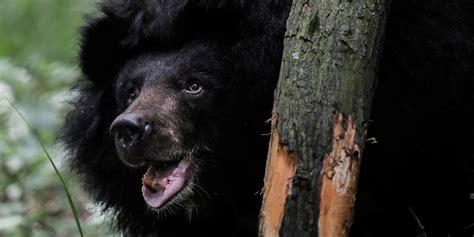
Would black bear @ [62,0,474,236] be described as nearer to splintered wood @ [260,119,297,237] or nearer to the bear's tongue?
the bear's tongue

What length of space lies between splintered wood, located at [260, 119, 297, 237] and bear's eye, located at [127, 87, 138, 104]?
1.27 metres

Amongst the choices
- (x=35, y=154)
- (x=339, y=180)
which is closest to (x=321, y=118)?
(x=339, y=180)

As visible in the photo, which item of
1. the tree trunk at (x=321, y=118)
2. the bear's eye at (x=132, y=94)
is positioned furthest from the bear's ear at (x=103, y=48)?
the tree trunk at (x=321, y=118)

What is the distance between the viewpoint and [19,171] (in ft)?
23.2

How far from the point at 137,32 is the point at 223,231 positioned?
1218mm

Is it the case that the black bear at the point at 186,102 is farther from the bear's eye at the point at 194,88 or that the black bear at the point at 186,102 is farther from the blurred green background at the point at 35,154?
the blurred green background at the point at 35,154

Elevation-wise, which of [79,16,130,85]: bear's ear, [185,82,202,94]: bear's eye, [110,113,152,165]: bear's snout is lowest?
[110,113,152,165]: bear's snout

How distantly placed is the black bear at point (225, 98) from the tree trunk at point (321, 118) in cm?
65

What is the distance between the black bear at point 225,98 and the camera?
4.15 meters

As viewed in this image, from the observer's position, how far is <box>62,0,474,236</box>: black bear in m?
4.15

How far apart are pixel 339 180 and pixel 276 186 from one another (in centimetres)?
24

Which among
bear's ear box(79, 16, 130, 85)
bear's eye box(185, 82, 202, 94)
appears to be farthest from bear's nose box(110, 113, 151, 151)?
bear's ear box(79, 16, 130, 85)

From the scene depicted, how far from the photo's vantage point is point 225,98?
432 centimetres

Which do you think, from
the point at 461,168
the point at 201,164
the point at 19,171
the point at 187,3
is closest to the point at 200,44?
the point at 187,3
